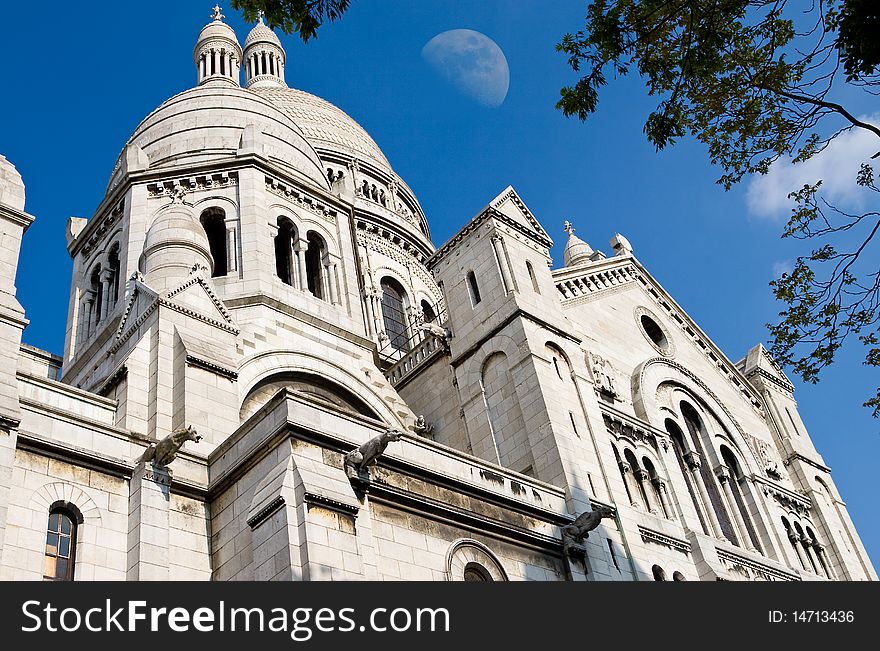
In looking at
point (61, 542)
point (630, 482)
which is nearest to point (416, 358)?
point (630, 482)

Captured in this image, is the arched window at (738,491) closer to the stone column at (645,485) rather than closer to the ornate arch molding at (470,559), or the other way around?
the stone column at (645,485)

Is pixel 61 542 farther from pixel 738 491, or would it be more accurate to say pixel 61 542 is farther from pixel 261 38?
pixel 261 38

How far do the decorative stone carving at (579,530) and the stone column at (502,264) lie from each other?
26.1ft

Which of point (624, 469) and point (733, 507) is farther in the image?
point (733, 507)

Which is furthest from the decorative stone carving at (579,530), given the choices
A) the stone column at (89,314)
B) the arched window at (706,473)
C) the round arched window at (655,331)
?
the stone column at (89,314)

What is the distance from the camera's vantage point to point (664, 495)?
29797 mm

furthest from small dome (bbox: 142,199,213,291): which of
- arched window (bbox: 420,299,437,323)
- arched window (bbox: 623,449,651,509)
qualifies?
arched window (bbox: 420,299,437,323)

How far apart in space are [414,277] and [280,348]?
812 inches

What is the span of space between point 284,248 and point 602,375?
1173 cm

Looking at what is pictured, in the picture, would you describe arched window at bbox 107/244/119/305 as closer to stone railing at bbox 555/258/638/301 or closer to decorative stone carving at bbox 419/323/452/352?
decorative stone carving at bbox 419/323/452/352

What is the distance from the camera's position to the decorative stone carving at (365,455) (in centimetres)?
1878

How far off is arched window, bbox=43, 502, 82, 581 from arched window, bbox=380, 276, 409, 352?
81.3 ft
